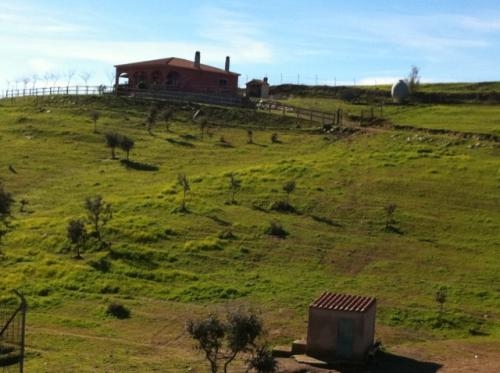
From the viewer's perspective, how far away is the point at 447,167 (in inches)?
2208

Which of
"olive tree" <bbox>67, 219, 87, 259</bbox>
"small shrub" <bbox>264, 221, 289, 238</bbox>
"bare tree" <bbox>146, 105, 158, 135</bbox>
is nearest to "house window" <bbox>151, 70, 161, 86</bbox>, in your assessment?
"bare tree" <bbox>146, 105, 158, 135</bbox>

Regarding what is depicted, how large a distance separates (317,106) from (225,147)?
793 inches

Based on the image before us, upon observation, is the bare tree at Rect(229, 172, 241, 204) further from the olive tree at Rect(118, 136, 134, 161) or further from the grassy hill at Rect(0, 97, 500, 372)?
the olive tree at Rect(118, 136, 134, 161)

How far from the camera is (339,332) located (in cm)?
2991

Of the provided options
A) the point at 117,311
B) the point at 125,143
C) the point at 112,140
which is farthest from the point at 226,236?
the point at 112,140

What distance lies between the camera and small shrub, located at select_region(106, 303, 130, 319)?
33.7 m

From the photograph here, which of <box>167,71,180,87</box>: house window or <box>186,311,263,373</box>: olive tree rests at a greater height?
<box>167,71,180,87</box>: house window

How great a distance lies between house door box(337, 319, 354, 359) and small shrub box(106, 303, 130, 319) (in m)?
8.94

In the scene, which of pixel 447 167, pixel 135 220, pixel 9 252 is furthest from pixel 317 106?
pixel 9 252

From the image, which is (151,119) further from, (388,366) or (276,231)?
(388,366)

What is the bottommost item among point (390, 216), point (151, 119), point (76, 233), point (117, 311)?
point (117, 311)

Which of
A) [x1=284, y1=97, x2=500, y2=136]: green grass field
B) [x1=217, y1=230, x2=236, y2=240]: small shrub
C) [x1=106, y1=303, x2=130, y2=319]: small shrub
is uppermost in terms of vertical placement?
[x1=284, y1=97, x2=500, y2=136]: green grass field

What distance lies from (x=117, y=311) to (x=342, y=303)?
365 inches

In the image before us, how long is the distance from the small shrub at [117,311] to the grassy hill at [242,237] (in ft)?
1.11
